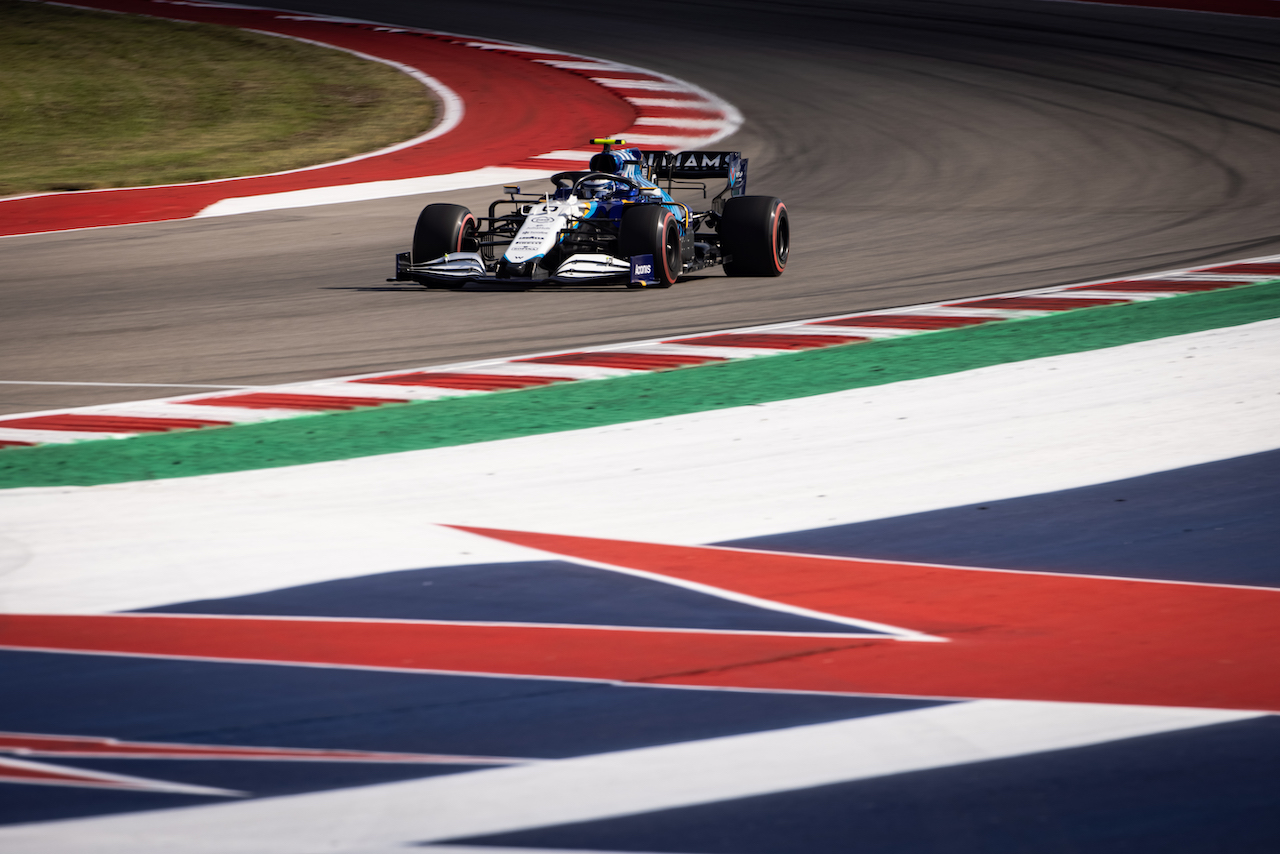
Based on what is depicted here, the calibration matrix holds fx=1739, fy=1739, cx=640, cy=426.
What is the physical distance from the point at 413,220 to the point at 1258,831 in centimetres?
1408

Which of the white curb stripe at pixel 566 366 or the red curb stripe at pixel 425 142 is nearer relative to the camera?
the white curb stripe at pixel 566 366

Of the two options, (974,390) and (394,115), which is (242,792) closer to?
(974,390)

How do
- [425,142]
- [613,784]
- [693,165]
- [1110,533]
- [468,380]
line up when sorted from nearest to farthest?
[613,784], [1110,533], [468,380], [693,165], [425,142]

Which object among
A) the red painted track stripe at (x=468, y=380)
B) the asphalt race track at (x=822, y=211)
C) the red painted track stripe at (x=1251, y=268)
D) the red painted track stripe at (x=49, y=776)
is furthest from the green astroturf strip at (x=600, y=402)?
the red painted track stripe at (x=49, y=776)

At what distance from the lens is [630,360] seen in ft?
32.6

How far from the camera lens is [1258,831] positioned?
11.6 feet

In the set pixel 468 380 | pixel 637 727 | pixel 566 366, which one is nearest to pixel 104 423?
pixel 468 380

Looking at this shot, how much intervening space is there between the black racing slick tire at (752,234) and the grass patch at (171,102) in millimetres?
7922

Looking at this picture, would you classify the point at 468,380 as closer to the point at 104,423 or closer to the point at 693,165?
the point at 104,423

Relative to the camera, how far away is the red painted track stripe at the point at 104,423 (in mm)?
8281

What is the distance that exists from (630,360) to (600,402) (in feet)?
3.94

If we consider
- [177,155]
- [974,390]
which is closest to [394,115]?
[177,155]

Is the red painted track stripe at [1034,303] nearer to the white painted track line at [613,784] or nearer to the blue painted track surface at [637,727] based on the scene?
the blue painted track surface at [637,727]

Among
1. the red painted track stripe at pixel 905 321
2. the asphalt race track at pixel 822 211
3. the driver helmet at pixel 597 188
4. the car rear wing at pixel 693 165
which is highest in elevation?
the car rear wing at pixel 693 165
